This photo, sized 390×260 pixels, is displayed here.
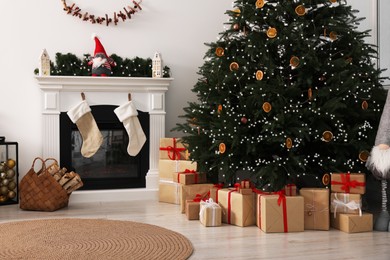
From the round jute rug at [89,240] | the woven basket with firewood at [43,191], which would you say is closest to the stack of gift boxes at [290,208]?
the round jute rug at [89,240]

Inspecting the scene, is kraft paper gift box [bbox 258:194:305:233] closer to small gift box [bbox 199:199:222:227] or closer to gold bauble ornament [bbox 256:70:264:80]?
small gift box [bbox 199:199:222:227]

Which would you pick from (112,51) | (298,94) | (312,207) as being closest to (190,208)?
(312,207)

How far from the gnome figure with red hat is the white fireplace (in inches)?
2.8

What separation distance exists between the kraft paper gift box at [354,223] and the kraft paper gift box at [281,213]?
0.95ft

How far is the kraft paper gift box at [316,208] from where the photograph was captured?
11.9ft

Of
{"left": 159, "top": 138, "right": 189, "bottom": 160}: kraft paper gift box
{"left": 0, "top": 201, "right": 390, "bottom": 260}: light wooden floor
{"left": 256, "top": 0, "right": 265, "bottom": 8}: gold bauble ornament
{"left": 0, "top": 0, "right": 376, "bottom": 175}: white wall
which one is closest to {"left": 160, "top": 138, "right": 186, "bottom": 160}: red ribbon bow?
{"left": 159, "top": 138, "right": 189, "bottom": 160}: kraft paper gift box

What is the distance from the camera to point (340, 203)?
3.65m

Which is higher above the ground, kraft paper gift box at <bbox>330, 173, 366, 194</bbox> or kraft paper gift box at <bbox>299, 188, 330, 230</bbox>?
kraft paper gift box at <bbox>330, 173, 366, 194</bbox>

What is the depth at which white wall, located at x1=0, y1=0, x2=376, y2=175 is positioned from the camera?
5.01m

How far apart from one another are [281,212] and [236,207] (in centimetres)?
36

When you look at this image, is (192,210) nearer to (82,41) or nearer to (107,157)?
(107,157)

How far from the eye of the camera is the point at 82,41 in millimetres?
5176

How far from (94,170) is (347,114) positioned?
7.92 ft

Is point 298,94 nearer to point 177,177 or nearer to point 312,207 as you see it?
point 312,207
